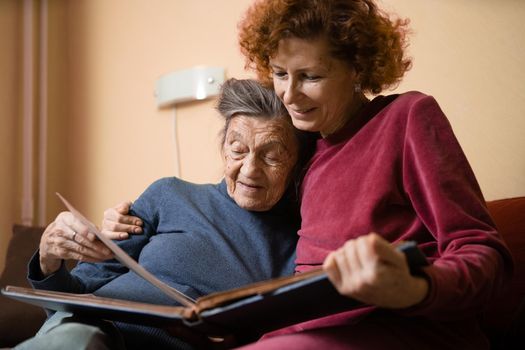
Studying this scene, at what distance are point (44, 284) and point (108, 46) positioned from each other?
4.52 ft

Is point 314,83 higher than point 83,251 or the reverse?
higher

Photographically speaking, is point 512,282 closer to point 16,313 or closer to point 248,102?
point 248,102

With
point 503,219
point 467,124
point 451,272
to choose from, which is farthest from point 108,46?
point 451,272

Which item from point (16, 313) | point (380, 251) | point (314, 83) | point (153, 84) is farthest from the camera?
point (153, 84)

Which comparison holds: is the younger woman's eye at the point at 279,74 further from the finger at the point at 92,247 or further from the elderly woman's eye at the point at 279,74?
the finger at the point at 92,247

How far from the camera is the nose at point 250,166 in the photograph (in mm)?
1310

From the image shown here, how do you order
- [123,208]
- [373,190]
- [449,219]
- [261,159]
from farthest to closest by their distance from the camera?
[123,208]
[261,159]
[373,190]
[449,219]

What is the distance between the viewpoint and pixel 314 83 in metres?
1.10

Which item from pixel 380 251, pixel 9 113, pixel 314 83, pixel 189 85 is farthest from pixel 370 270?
pixel 9 113

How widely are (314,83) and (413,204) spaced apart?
0.30 m

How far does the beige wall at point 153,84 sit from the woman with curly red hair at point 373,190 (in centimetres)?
30

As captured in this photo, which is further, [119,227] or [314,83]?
[119,227]

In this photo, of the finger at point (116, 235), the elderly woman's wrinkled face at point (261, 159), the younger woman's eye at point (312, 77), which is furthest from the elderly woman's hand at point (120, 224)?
the younger woman's eye at point (312, 77)

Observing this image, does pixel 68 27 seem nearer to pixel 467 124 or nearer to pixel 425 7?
pixel 425 7
